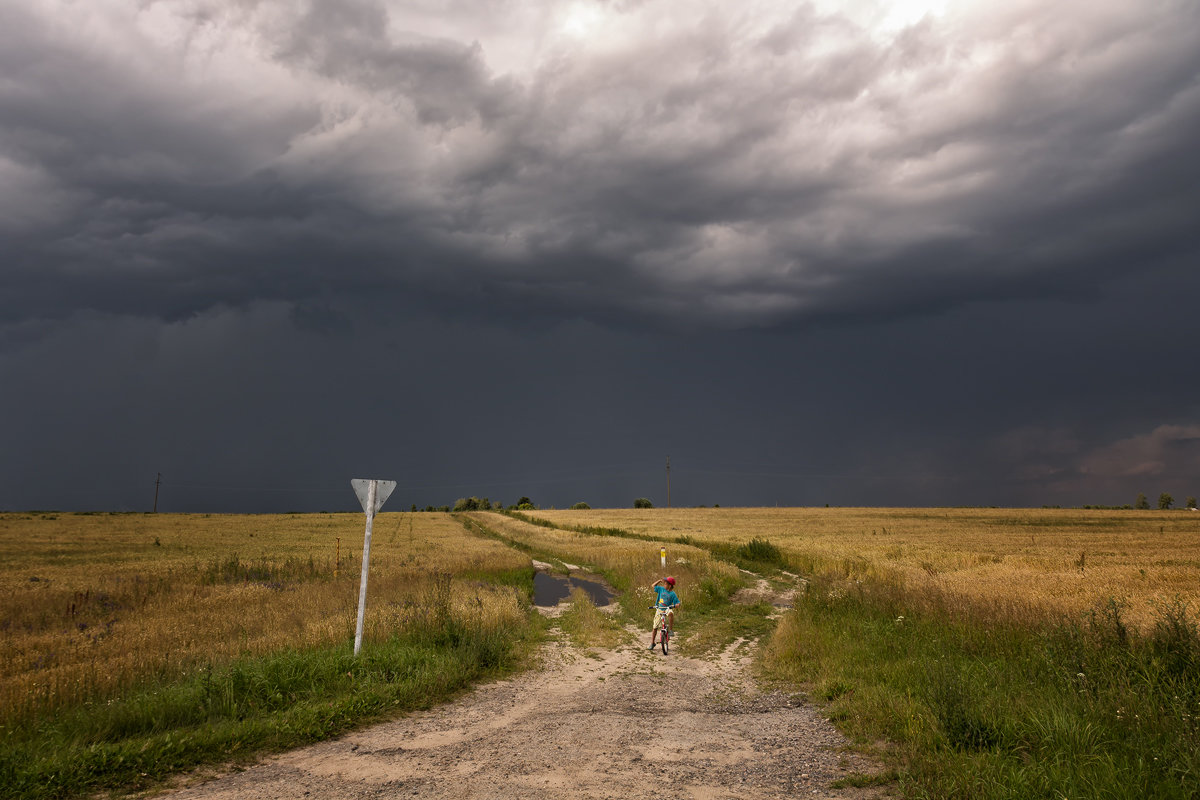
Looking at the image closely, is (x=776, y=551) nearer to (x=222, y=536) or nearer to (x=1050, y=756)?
(x=1050, y=756)

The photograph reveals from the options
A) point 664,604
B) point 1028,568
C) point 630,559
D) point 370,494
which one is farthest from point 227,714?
point 1028,568

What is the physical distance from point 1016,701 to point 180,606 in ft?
68.8

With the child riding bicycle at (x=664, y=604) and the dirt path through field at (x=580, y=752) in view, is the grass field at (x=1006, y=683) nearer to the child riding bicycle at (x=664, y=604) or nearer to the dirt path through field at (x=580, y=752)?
the dirt path through field at (x=580, y=752)

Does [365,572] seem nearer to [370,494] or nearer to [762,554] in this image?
[370,494]

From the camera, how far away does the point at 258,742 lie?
321 inches

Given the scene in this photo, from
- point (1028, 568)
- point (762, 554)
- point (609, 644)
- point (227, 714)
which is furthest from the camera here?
point (762, 554)

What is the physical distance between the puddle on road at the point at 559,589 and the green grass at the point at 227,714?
38.6ft

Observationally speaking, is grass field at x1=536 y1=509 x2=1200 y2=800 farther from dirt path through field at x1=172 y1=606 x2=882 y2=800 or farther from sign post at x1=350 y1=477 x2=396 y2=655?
sign post at x1=350 y1=477 x2=396 y2=655

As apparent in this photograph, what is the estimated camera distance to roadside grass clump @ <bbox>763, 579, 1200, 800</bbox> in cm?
629

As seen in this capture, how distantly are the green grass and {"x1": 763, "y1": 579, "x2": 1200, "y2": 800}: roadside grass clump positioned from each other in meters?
6.71

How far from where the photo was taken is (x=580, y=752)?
8.01 m

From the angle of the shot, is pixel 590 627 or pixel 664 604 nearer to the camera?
pixel 664 604

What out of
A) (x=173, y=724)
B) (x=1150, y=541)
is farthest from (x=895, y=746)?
(x=1150, y=541)

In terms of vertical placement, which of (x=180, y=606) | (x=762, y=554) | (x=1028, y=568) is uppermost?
(x=1028, y=568)
